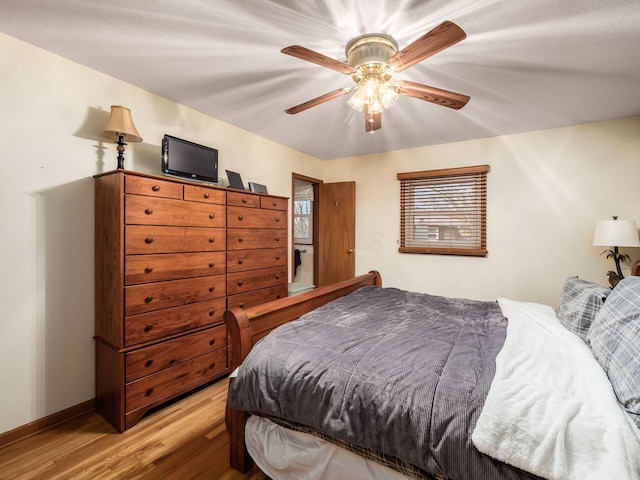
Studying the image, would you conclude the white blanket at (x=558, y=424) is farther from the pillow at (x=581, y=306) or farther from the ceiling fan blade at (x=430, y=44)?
the ceiling fan blade at (x=430, y=44)

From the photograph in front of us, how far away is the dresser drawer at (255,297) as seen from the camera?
106 inches

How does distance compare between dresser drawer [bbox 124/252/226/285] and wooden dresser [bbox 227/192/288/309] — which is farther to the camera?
wooden dresser [bbox 227/192/288/309]

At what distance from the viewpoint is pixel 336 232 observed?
180 inches

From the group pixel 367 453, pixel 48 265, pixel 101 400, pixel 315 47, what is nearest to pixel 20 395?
pixel 101 400

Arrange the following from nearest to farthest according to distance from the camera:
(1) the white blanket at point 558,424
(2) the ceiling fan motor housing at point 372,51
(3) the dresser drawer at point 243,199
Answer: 1. (1) the white blanket at point 558,424
2. (2) the ceiling fan motor housing at point 372,51
3. (3) the dresser drawer at point 243,199

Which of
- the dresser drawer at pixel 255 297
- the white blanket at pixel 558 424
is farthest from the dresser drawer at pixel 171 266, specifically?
the white blanket at pixel 558 424

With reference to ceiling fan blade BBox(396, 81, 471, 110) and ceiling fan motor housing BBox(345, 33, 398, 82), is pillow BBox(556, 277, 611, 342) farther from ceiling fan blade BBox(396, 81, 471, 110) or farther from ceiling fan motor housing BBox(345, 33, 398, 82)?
ceiling fan motor housing BBox(345, 33, 398, 82)

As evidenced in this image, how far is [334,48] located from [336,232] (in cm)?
290

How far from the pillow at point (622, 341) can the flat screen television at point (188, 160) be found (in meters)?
2.83

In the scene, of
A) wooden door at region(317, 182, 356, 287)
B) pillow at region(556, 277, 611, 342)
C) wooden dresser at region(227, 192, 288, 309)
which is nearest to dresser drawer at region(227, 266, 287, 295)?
wooden dresser at region(227, 192, 288, 309)

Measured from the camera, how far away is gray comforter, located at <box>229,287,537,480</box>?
104cm

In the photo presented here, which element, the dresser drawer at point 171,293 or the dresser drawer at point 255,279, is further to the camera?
the dresser drawer at point 255,279

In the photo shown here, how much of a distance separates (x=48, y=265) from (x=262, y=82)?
2004 millimetres

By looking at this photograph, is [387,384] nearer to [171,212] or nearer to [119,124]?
[171,212]
